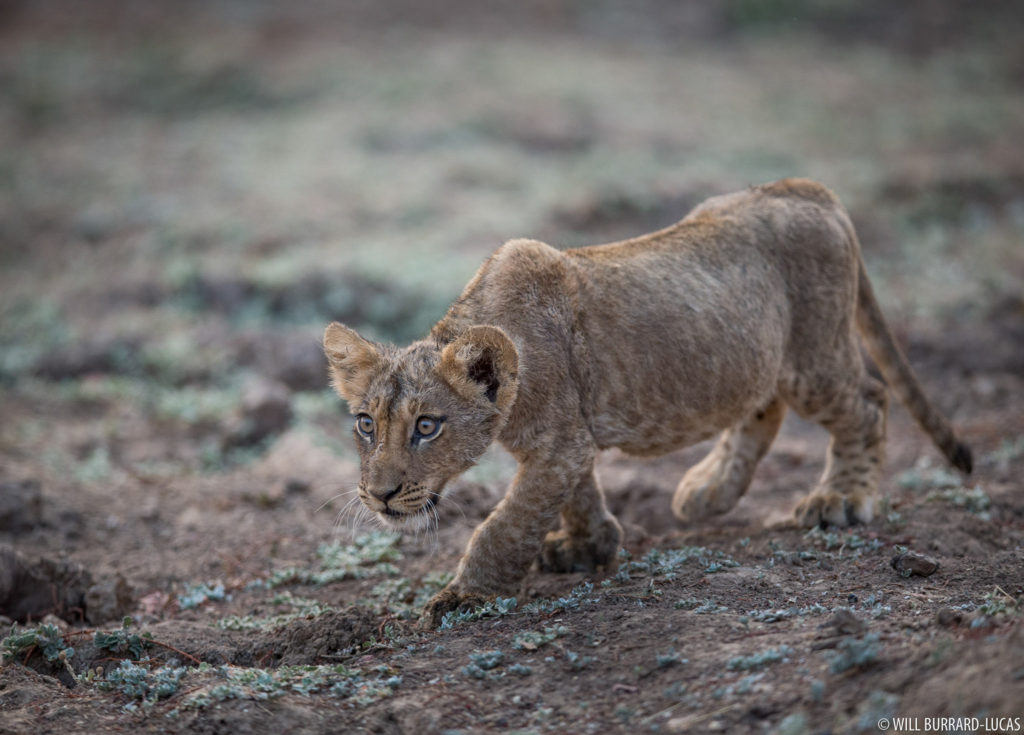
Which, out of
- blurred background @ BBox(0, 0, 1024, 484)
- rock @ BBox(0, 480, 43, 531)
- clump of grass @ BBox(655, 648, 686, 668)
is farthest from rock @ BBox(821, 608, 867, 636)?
rock @ BBox(0, 480, 43, 531)

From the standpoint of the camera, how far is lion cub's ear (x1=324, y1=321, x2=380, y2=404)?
5.17m

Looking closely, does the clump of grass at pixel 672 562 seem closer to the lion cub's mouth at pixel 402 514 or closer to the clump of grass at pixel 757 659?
the lion cub's mouth at pixel 402 514

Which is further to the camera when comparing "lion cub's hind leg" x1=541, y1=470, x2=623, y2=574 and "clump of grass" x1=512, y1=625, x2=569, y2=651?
"lion cub's hind leg" x1=541, y1=470, x2=623, y2=574

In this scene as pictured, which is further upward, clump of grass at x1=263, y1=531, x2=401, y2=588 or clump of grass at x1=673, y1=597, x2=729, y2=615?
clump of grass at x1=673, y1=597, x2=729, y2=615

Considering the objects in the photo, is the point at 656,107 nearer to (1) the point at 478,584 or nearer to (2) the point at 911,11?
(2) the point at 911,11

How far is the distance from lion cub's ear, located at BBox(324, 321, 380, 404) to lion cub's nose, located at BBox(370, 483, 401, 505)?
560mm

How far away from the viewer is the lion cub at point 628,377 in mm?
5047

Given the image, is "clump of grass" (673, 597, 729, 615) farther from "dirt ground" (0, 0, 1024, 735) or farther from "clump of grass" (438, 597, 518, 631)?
"clump of grass" (438, 597, 518, 631)

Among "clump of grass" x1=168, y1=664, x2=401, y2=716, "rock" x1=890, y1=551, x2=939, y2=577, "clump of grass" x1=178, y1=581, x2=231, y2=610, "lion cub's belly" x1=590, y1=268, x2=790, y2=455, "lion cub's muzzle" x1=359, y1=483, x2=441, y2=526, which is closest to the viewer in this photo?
"clump of grass" x1=168, y1=664, x2=401, y2=716

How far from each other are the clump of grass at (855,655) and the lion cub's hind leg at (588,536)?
219 cm

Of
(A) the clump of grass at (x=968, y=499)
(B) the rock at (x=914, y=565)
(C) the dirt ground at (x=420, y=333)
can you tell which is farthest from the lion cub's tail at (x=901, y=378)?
→ (B) the rock at (x=914, y=565)

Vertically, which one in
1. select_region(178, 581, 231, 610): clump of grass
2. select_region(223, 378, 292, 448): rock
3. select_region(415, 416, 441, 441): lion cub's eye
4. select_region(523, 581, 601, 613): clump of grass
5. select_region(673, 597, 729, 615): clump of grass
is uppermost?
select_region(415, 416, 441, 441): lion cub's eye

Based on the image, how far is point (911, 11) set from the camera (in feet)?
77.4

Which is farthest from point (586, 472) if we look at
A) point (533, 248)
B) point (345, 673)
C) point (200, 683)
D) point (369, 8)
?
point (369, 8)
